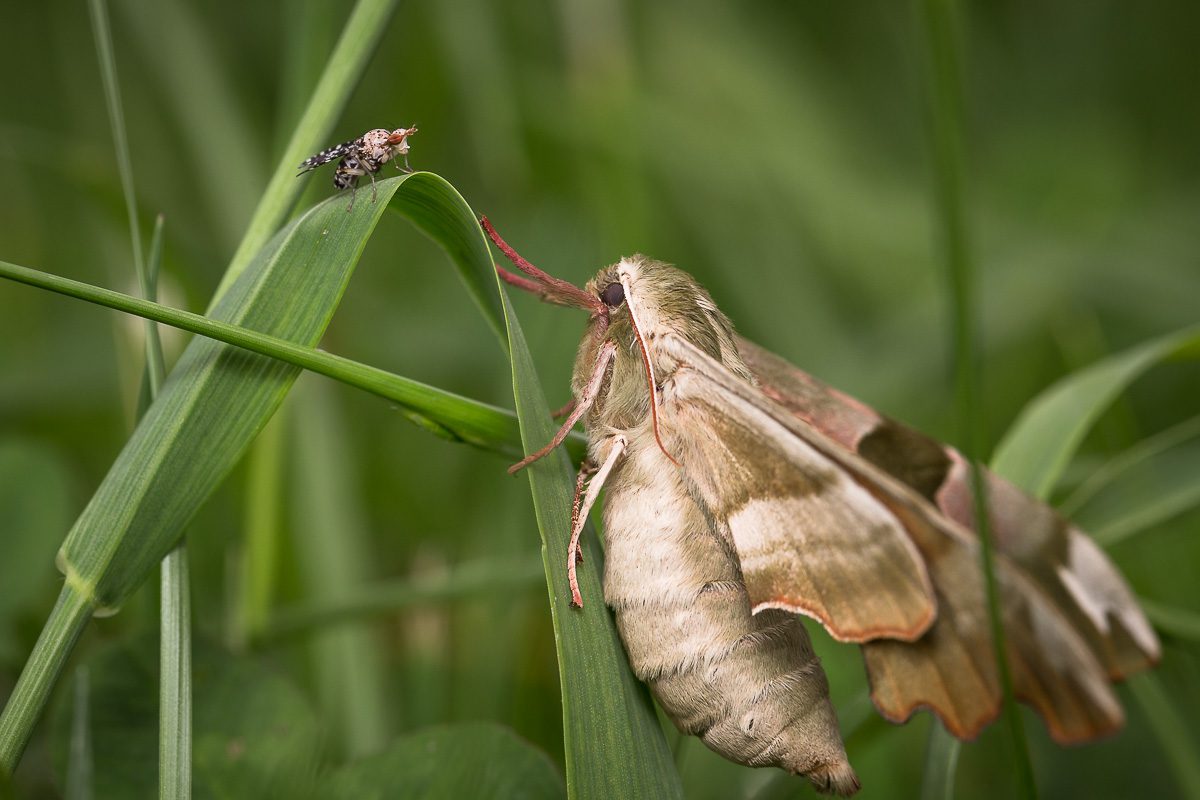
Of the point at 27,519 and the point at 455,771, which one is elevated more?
the point at 27,519

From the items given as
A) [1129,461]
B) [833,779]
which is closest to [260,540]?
[833,779]

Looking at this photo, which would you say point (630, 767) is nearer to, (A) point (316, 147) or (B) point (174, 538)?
(B) point (174, 538)

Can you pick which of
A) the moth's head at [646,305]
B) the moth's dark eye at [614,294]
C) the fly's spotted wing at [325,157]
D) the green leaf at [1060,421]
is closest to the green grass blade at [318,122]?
the fly's spotted wing at [325,157]

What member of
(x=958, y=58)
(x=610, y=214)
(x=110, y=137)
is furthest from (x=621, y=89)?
(x=958, y=58)

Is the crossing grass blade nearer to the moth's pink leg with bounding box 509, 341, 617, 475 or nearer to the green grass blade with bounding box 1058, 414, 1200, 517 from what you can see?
the moth's pink leg with bounding box 509, 341, 617, 475

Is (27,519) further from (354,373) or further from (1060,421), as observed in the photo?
(1060,421)

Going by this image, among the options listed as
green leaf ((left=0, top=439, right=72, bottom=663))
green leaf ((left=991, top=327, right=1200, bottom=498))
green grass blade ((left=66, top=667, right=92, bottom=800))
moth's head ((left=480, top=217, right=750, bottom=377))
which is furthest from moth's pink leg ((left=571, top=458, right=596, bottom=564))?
green leaf ((left=0, top=439, right=72, bottom=663))
